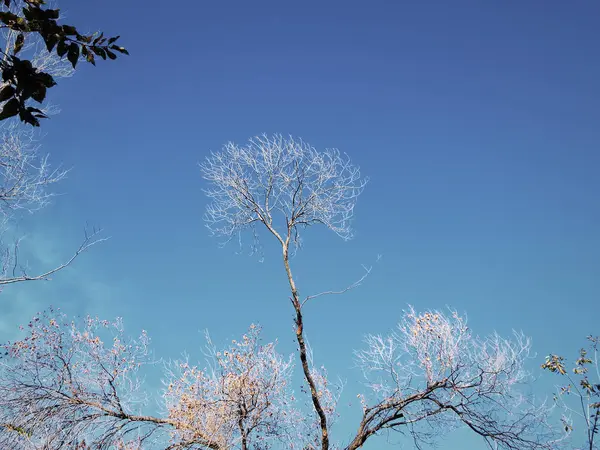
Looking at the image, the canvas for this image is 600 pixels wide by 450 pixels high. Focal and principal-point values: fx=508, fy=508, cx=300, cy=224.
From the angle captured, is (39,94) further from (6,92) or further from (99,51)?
(99,51)

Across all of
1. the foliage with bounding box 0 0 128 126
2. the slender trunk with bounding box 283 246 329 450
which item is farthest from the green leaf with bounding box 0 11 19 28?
the slender trunk with bounding box 283 246 329 450

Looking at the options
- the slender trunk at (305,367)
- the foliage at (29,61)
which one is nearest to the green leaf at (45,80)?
the foliage at (29,61)

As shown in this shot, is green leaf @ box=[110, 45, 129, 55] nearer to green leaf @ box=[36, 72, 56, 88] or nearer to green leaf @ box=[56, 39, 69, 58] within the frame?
green leaf @ box=[56, 39, 69, 58]

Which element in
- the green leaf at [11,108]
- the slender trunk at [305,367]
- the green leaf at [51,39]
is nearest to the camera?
the green leaf at [11,108]

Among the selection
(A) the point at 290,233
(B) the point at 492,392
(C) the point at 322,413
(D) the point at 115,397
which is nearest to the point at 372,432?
(C) the point at 322,413

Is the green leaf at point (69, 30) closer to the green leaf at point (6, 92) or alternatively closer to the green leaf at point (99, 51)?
the green leaf at point (99, 51)

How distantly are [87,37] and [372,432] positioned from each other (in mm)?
13438

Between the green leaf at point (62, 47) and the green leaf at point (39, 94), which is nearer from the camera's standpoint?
the green leaf at point (39, 94)

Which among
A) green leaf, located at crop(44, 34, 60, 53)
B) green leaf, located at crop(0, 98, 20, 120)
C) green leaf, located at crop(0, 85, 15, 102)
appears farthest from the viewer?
green leaf, located at crop(44, 34, 60, 53)

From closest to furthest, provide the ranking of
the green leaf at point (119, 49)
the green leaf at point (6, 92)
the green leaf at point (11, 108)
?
1. the green leaf at point (11, 108)
2. the green leaf at point (6, 92)
3. the green leaf at point (119, 49)

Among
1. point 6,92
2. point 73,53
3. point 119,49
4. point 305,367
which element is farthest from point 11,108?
point 305,367

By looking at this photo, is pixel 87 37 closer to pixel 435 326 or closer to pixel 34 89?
pixel 34 89

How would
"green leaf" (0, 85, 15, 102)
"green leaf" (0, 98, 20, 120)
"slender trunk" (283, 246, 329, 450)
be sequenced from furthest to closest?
"slender trunk" (283, 246, 329, 450)
"green leaf" (0, 85, 15, 102)
"green leaf" (0, 98, 20, 120)

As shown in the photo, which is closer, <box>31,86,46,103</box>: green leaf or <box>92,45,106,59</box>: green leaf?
<box>31,86,46,103</box>: green leaf
